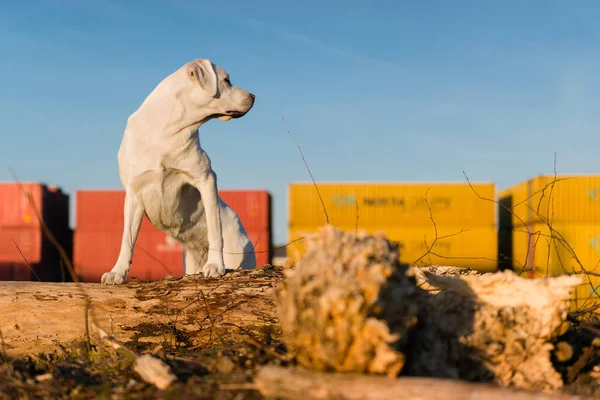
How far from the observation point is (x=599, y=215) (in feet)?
73.3

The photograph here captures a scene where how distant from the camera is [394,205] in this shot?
80.5 ft

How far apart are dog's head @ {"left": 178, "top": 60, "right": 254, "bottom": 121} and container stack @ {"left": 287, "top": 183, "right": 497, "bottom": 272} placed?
18.5 metres

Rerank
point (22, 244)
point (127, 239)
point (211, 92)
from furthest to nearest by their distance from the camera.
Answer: point (22, 244), point (127, 239), point (211, 92)

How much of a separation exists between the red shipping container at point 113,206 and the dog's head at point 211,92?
793 inches

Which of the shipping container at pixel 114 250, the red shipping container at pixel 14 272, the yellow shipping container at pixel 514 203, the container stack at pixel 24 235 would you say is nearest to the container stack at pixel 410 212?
the yellow shipping container at pixel 514 203

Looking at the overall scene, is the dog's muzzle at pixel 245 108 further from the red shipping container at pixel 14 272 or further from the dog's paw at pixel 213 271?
the red shipping container at pixel 14 272

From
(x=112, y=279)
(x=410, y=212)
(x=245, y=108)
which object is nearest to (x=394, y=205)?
(x=410, y=212)

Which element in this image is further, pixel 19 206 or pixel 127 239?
pixel 19 206

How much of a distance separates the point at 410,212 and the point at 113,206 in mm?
13240

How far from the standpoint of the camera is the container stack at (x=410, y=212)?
24.2 meters

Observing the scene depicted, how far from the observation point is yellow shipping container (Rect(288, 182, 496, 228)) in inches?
960

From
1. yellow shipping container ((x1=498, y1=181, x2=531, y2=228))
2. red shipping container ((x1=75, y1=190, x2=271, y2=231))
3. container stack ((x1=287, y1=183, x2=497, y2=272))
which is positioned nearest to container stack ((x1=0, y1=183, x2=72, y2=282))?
red shipping container ((x1=75, y1=190, x2=271, y2=231))

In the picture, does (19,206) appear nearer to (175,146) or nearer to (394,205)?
(394,205)

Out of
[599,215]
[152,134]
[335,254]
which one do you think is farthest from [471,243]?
[335,254]
